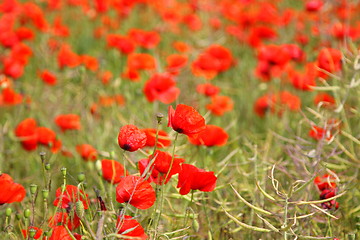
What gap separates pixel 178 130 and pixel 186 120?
0.12 ft

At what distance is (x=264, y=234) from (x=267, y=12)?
2155 mm

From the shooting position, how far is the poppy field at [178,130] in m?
1.21

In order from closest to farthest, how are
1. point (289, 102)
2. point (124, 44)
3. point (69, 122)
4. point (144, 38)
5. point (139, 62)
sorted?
point (69, 122)
point (139, 62)
point (289, 102)
point (124, 44)
point (144, 38)

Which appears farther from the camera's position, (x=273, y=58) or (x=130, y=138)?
(x=273, y=58)

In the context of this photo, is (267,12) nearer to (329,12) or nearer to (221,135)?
(329,12)

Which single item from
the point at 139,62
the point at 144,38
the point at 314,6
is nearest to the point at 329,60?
the point at 314,6

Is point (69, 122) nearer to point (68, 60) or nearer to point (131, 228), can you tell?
point (68, 60)

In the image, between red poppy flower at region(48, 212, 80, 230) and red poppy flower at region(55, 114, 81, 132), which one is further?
red poppy flower at region(55, 114, 81, 132)

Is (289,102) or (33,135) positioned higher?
(33,135)

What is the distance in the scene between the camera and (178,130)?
1187 millimetres

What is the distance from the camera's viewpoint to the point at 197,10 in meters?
4.00

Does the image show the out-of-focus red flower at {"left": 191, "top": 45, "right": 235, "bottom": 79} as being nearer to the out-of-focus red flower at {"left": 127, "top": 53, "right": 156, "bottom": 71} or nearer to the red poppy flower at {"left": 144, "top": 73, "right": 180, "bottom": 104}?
the out-of-focus red flower at {"left": 127, "top": 53, "right": 156, "bottom": 71}

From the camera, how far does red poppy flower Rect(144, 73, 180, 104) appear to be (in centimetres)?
201

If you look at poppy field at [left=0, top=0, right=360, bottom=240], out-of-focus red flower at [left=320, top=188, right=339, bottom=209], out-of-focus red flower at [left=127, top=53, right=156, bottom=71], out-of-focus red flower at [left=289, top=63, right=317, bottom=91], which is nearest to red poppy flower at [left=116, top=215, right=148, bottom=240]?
poppy field at [left=0, top=0, right=360, bottom=240]
